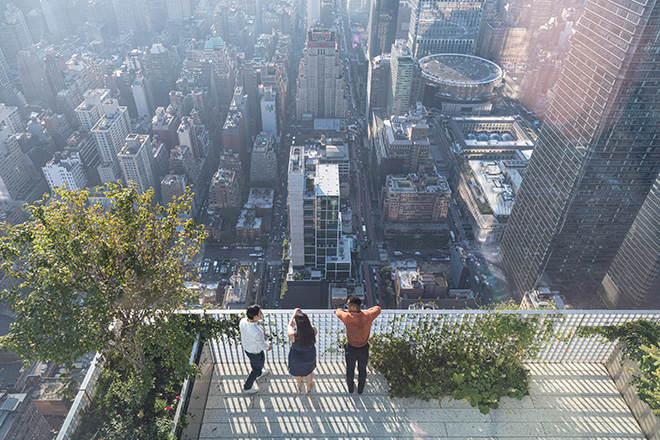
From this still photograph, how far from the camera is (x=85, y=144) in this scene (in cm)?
8944

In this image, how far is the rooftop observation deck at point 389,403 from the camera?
11.0 meters

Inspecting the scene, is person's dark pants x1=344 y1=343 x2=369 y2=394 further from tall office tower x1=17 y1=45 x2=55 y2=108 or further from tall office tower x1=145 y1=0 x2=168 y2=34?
tall office tower x1=145 y1=0 x2=168 y2=34

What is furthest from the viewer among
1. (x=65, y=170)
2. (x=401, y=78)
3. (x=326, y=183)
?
(x=401, y=78)

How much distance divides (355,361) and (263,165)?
78.1 meters

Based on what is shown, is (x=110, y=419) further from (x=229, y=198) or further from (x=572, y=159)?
(x=229, y=198)

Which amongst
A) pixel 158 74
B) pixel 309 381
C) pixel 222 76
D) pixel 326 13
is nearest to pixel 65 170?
pixel 222 76

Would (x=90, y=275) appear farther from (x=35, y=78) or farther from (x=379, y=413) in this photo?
(x=35, y=78)

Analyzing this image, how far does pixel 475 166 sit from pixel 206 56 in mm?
80340

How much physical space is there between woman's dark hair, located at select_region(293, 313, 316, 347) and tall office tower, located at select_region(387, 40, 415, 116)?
307ft

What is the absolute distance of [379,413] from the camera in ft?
37.1

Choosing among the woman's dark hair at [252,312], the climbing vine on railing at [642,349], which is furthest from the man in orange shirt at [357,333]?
the climbing vine on railing at [642,349]

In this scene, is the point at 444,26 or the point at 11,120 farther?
the point at 444,26

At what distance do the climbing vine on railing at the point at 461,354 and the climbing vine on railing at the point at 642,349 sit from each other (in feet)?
5.24

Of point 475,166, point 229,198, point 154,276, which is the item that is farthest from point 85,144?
point 154,276
